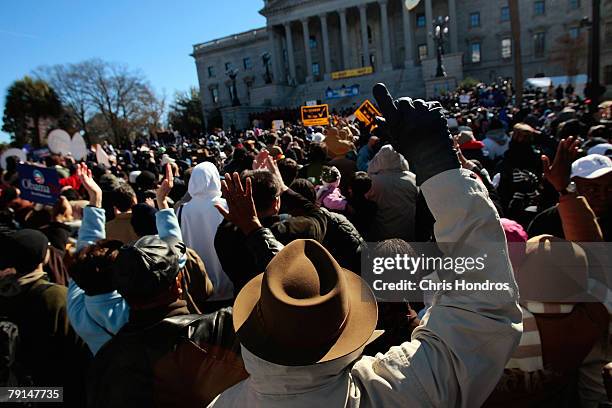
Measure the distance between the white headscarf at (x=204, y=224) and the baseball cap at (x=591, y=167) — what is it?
278cm

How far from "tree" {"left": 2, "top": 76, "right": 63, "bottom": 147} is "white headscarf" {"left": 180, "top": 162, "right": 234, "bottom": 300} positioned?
56.2 meters

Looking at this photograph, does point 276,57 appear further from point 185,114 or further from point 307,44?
point 185,114

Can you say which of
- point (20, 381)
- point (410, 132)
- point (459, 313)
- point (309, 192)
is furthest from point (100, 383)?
→ point (309, 192)

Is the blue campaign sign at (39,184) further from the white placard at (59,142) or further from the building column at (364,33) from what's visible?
the building column at (364,33)

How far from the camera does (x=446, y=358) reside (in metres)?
1.04

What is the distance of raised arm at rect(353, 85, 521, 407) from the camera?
103cm

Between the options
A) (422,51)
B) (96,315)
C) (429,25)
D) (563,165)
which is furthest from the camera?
(422,51)

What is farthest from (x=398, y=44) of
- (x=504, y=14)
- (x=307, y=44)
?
(x=504, y=14)

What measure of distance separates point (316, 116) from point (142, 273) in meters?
9.77

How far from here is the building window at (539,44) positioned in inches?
1732

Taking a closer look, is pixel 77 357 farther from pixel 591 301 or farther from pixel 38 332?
pixel 591 301

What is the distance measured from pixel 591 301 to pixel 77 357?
9.24 ft

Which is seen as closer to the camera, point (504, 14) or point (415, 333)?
point (415, 333)

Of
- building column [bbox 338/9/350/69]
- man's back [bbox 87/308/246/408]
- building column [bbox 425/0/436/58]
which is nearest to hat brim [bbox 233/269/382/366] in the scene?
man's back [bbox 87/308/246/408]
